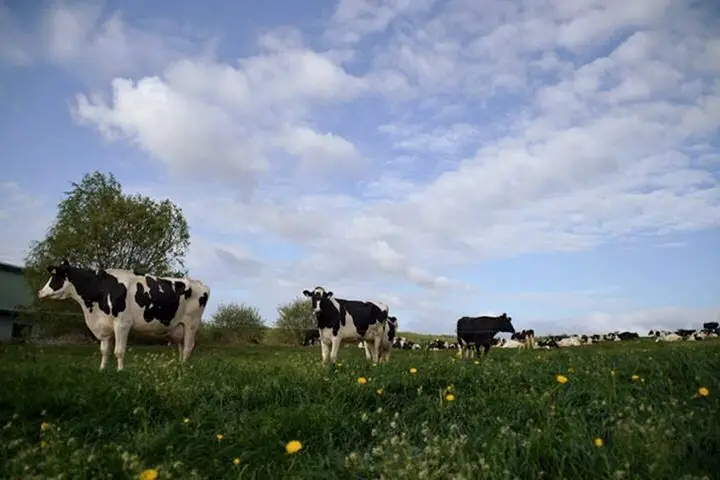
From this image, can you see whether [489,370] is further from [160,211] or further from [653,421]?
[160,211]

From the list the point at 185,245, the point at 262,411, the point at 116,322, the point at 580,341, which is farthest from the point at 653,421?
the point at 580,341

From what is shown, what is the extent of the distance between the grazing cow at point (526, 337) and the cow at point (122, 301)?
35946 mm

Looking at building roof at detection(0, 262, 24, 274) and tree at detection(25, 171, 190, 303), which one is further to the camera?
building roof at detection(0, 262, 24, 274)

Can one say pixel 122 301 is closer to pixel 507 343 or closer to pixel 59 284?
pixel 59 284

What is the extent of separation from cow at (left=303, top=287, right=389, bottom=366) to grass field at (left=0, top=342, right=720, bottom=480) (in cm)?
890

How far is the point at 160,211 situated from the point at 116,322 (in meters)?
32.2

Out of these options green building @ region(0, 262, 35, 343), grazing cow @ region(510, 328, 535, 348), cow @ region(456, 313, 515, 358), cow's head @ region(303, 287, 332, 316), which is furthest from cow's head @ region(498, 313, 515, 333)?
green building @ region(0, 262, 35, 343)

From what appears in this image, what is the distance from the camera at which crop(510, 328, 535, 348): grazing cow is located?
48016 mm

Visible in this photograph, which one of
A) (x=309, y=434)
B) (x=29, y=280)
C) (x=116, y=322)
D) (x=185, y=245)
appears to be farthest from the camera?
(x=185, y=245)

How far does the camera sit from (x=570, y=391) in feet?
23.6

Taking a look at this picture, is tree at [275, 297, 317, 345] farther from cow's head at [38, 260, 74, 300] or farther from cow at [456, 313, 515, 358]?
cow's head at [38, 260, 74, 300]

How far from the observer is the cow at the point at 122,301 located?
15633 millimetres

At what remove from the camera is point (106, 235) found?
4259cm

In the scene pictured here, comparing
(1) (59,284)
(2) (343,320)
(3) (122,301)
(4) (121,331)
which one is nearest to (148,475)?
(4) (121,331)
